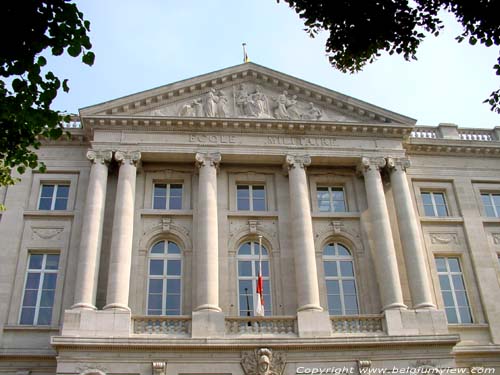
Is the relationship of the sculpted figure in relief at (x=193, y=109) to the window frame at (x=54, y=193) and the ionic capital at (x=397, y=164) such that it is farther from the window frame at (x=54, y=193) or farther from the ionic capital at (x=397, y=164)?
the ionic capital at (x=397, y=164)

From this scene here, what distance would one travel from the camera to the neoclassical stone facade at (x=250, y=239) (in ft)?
64.8

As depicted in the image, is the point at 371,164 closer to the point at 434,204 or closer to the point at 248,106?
the point at 434,204

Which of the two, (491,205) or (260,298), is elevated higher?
(491,205)

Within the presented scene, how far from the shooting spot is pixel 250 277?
888 inches

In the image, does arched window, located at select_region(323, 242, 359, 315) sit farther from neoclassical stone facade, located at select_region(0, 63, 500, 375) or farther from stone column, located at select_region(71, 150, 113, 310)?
stone column, located at select_region(71, 150, 113, 310)

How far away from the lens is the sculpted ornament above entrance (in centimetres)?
2494

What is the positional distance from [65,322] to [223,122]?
10.0m

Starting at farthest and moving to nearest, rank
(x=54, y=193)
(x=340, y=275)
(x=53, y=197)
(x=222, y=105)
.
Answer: (x=222, y=105), (x=54, y=193), (x=53, y=197), (x=340, y=275)

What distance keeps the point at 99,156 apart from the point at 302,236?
860 centimetres

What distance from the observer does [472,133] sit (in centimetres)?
2773

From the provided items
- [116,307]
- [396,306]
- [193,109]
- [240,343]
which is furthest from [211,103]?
[396,306]

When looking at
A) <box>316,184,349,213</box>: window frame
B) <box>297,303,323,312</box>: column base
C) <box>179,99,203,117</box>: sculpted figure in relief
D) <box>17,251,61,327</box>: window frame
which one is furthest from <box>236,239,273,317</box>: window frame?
<box>17,251,61,327</box>: window frame

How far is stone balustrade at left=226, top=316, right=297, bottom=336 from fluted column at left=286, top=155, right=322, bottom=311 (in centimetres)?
73

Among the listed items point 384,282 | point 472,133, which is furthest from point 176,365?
point 472,133
